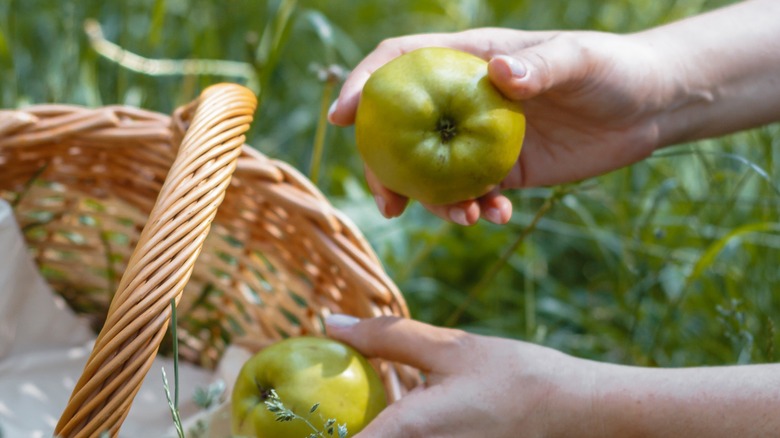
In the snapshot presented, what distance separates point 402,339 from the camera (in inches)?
36.2

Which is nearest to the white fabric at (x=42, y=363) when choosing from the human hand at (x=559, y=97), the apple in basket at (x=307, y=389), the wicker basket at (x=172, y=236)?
the wicker basket at (x=172, y=236)

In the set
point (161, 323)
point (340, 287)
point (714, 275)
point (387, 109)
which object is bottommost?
point (714, 275)

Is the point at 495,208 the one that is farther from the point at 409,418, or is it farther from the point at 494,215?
the point at 409,418

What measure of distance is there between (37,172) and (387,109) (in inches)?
24.7

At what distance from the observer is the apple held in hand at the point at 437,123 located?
0.81 m

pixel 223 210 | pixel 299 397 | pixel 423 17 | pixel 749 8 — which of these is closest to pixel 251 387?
pixel 299 397

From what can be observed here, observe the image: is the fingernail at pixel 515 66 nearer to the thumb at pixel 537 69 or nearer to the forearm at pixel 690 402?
the thumb at pixel 537 69

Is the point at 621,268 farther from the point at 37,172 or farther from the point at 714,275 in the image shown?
the point at 37,172

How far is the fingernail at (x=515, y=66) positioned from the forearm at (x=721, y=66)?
0.38 m

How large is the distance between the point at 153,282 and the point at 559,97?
2.00 ft

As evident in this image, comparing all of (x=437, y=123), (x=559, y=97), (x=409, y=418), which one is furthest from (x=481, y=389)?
(x=559, y=97)

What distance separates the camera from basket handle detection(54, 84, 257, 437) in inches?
25.8

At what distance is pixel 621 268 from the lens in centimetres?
147

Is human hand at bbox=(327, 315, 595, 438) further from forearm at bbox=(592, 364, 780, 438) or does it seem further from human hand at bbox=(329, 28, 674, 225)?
human hand at bbox=(329, 28, 674, 225)
